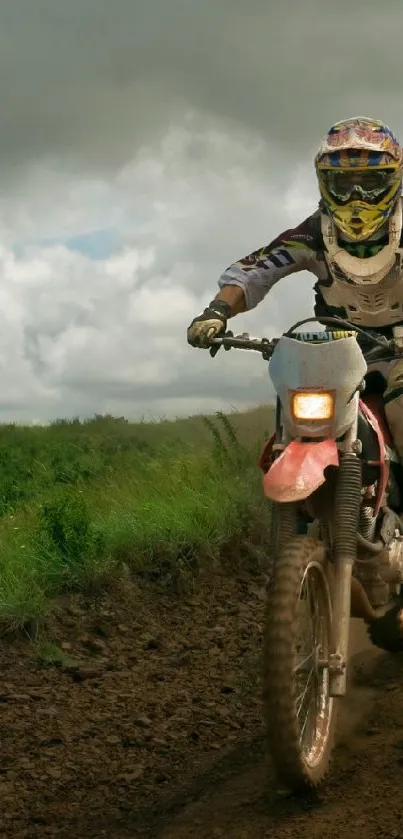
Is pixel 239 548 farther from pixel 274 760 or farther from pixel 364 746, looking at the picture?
pixel 274 760

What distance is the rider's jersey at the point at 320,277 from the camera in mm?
5480

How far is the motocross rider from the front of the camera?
17.0ft

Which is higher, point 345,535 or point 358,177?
point 358,177

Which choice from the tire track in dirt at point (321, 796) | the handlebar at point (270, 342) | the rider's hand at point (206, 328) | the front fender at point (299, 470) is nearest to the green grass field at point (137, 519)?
the tire track in dirt at point (321, 796)

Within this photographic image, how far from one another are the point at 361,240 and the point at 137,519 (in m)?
4.00

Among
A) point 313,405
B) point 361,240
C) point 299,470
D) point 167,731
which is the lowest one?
point 167,731

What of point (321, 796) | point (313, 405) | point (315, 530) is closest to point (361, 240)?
point (313, 405)

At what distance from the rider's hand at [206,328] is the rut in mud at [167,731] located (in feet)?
6.19

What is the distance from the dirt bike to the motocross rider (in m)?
0.47

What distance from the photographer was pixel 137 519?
877cm

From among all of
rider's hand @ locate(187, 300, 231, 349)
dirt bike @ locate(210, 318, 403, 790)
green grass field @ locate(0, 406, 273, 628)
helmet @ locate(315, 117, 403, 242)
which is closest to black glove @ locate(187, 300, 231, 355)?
rider's hand @ locate(187, 300, 231, 349)

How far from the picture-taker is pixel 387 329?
18.6 feet

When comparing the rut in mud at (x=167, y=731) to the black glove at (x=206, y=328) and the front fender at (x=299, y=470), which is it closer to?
the front fender at (x=299, y=470)

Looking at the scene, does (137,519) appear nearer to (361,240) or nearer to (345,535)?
(361,240)
